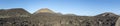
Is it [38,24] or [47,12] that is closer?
[38,24]

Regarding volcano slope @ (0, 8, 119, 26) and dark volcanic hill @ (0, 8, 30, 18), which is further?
dark volcanic hill @ (0, 8, 30, 18)

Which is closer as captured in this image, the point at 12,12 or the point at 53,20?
the point at 53,20

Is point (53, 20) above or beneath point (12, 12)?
beneath

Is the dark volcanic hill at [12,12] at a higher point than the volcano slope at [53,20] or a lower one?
higher

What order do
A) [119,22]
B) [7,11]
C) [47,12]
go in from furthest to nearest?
[47,12], [7,11], [119,22]

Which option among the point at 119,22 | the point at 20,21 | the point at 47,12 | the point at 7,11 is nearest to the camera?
the point at 119,22

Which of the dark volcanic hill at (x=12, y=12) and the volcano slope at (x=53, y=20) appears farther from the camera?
the dark volcanic hill at (x=12, y=12)

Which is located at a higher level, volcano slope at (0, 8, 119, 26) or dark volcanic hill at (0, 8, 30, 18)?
dark volcanic hill at (0, 8, 30, 18)

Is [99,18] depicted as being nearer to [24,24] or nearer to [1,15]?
[24,24]

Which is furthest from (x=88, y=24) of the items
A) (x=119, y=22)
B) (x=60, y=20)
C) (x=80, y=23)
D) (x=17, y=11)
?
(x=119, y=22)
